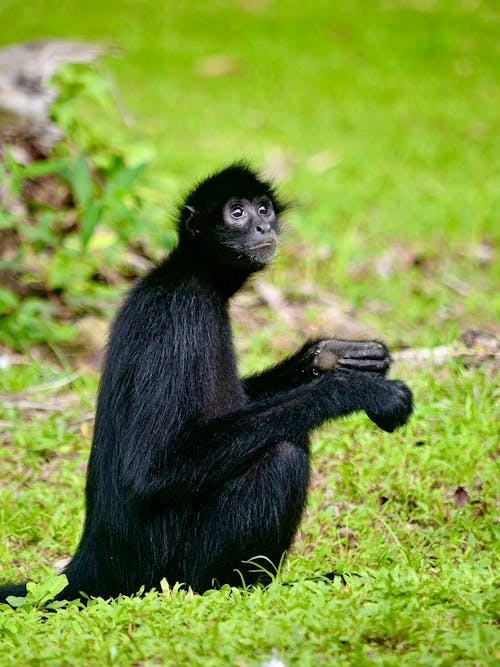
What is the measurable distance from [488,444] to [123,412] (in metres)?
2.26

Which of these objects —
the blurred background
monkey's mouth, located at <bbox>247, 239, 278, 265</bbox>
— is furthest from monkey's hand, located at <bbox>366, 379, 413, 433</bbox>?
the blurred background

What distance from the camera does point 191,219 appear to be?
5051 mm

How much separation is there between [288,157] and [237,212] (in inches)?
325

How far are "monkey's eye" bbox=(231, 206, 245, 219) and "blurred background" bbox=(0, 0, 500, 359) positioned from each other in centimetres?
130

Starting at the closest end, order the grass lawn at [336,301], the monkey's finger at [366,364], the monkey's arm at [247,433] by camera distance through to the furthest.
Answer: the grass lawn at [336,301], the monkey's arm at [247,433], the monkey's finger at [366,364]

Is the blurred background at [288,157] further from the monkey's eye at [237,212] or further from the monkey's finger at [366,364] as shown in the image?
the monkey's finger at [366,364]

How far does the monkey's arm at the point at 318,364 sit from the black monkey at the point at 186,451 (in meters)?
0.11

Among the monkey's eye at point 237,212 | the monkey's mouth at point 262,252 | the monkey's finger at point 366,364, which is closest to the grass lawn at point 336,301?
the monkey's finger at point 366,364

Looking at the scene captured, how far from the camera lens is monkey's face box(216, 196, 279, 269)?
5.01 m

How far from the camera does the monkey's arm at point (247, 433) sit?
4430 mm

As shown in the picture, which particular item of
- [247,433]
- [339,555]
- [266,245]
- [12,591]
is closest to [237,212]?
[266,245]

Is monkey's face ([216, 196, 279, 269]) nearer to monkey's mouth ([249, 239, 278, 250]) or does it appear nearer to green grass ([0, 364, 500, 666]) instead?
monkey's mouth ([249, 239, 278, 250])

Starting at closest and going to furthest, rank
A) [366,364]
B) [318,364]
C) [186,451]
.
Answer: [186,451] < [366,364] < [318,364]

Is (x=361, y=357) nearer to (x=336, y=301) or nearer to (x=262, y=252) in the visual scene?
(x=262, y=252)
